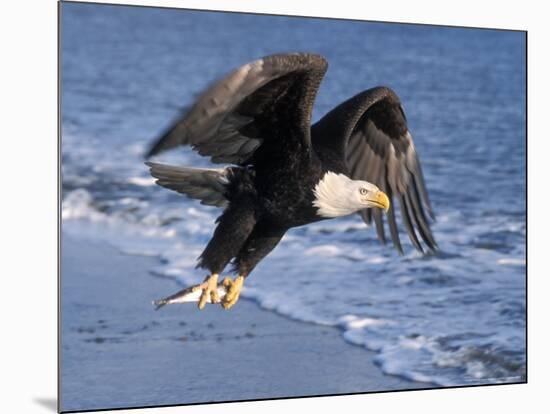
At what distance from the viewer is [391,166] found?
5.74m

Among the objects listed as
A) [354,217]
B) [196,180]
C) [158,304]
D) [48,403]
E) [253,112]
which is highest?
[253,112]

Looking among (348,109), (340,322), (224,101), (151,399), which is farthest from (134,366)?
(224,101)

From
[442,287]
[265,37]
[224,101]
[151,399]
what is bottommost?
[151,399]

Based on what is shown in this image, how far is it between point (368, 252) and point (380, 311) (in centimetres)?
25

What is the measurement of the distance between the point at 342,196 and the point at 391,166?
724mm

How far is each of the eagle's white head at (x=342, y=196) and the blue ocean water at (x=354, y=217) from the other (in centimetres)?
63

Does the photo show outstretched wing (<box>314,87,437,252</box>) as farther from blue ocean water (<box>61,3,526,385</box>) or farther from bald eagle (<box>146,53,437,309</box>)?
blue ocean water (<box>61,3,526,385</box>)

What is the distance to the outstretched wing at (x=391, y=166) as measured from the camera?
565 centimetres

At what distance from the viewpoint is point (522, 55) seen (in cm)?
600

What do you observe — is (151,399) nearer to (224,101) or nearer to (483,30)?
(224,101)

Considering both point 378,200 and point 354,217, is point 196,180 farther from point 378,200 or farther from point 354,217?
point 354,217

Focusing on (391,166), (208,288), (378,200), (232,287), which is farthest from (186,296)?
(391,166)

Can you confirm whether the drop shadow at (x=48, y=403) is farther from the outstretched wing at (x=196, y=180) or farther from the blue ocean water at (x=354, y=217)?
the outstretched wing at (x=196, y=180)

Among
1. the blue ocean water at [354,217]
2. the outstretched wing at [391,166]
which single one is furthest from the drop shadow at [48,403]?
the outstretched wing at [391,166]
